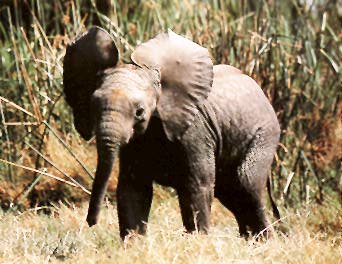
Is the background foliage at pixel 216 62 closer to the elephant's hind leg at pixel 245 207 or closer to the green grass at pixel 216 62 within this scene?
the green grass at pixel 216 62

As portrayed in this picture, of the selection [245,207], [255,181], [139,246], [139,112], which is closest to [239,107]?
[255,181]

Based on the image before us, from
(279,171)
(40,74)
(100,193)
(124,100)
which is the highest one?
(124,100)

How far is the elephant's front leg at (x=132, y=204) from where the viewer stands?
5.01m

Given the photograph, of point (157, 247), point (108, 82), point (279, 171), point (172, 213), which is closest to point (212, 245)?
point (157, 247)

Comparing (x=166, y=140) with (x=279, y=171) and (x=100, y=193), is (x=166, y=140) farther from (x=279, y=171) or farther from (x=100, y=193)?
(x=279, y=171)

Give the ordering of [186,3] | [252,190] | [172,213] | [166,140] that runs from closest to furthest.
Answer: [166,140] → [252,190] → [172,213] → [186,3]

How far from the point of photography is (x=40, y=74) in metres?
7.15

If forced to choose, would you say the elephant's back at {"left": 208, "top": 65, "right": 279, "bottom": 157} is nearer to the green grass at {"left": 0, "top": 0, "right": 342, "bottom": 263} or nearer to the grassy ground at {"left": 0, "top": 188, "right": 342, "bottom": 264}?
the grassy ground at {"left": 0, "top": 188, "right": 342, "bottom": 264}

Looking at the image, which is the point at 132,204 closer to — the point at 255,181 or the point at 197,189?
the point at 197,189

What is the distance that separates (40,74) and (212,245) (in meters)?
2.98

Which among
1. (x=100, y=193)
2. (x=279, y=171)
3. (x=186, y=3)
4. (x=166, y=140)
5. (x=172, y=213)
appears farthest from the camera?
(x=186, y=3)

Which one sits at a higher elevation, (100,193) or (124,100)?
(124,100)

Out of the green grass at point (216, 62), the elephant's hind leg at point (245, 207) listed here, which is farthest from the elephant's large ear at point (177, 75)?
the green grass at point (216, 62)

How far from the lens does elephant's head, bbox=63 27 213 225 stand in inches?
172
